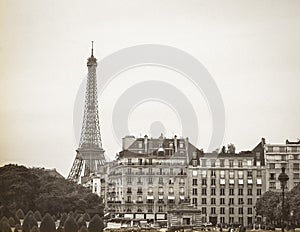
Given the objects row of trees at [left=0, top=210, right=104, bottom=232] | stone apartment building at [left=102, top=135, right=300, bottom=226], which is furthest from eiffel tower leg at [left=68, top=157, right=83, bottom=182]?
row of trees at [left=0, top=210, right=104, bottom=232]

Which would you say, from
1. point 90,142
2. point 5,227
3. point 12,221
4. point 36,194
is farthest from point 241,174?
point 5,227

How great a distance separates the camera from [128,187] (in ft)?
56.0

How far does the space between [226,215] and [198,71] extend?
5.20 meters

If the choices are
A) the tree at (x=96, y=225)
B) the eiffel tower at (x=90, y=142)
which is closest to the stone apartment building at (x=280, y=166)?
the eiffel tower at (x=90, y=142)

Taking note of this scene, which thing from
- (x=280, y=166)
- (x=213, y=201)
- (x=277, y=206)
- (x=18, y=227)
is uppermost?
(x=280, y=166)

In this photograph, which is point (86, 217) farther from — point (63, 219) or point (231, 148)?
point (231, 148)

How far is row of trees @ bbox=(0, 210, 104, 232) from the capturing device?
12922 mm

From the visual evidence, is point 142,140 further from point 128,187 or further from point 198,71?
point 198,71

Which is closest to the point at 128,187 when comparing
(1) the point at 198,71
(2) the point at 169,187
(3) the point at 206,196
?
(2) the point at 169,187

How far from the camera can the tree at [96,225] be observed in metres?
13.6

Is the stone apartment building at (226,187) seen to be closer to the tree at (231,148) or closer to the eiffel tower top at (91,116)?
the tree at (231,148)

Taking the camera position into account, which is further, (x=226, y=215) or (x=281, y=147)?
(x=226, y=215)

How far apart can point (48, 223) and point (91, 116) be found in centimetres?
408

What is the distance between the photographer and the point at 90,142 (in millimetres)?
18172
